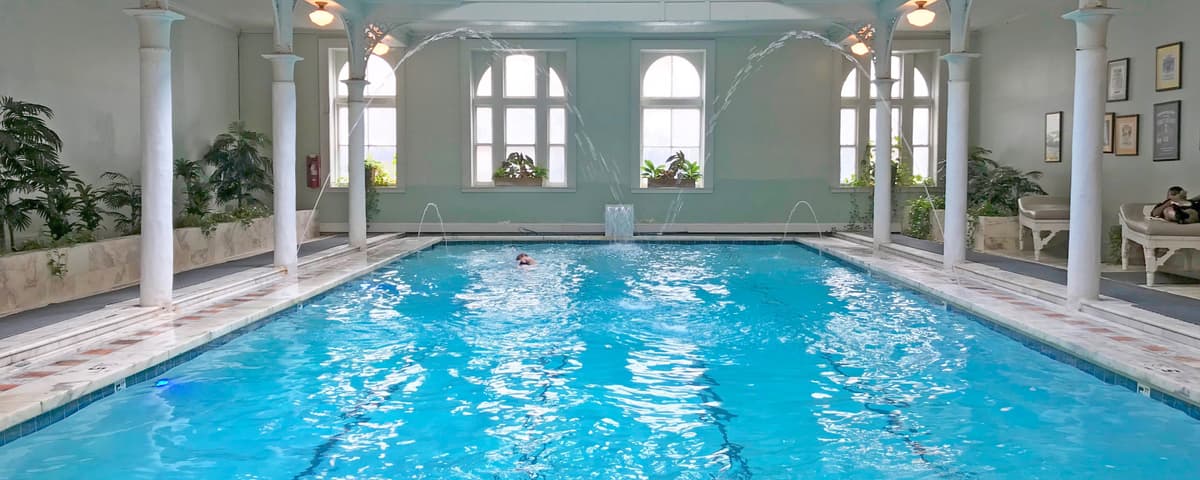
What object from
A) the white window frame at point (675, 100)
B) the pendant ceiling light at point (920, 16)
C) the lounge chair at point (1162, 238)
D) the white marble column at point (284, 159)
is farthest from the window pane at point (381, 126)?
the lounge chair at point (1162, 238)

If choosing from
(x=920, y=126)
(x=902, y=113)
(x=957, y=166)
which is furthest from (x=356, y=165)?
(x=920, y=126)

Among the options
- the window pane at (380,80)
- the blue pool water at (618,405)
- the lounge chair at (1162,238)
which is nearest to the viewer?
the blue pool water at (618,405)

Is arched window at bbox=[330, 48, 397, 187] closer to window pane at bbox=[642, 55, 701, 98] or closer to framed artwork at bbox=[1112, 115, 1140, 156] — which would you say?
window pane at bbox=[642, 55, 701, 98]

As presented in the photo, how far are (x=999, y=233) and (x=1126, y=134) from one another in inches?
64.0

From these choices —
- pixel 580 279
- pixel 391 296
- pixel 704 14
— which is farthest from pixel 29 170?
pixel 704 14

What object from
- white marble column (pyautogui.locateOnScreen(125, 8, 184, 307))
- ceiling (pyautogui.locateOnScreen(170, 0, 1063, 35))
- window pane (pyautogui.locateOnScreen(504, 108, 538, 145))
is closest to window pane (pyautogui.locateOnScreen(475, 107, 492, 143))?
window pane (pyautogui.locateOnScreen(504, 108, 538, 145))

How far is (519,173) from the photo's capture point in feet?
48.8

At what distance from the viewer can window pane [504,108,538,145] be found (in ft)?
49.4

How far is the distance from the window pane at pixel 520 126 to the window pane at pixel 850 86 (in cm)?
476

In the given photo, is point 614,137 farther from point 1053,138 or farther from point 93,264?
point 93,264

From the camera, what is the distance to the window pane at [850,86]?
1492 centimetres

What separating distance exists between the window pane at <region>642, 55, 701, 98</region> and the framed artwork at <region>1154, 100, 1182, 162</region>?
705cm

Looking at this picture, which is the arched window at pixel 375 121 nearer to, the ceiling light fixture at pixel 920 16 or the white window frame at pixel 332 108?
the white window frame at pixel 332 108

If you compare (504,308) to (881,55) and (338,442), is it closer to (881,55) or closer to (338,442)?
(338,442)
